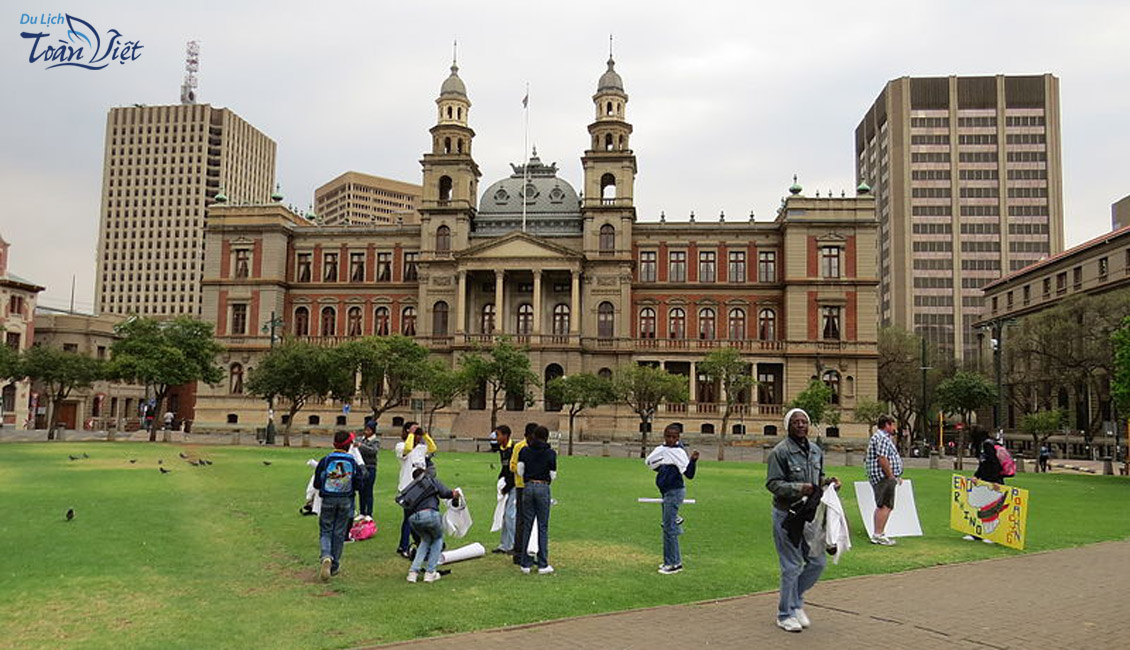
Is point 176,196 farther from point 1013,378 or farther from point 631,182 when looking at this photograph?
point 1013,378

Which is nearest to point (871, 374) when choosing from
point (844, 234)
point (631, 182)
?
point (844, 234)

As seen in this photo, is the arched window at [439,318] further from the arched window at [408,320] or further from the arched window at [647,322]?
the arched window at [647,322]

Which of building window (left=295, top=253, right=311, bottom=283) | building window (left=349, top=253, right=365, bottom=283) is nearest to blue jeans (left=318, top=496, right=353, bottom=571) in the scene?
building window (left=349, top=253, right=365, bottom=283)

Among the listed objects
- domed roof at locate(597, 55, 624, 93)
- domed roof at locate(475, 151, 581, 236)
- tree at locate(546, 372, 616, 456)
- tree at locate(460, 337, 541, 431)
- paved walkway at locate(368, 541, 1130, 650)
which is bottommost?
paved walkway at locate(368, 541, 1130, 650)

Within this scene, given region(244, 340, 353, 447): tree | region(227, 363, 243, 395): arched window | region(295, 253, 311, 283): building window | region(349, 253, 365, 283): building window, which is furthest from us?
region(295, 253, 311, 283): building window

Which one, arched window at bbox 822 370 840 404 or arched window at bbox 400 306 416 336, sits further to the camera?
arched window at bbox 400 306 416 336

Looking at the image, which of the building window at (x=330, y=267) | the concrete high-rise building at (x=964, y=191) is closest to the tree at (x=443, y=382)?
the building window at (x=330, y=267)

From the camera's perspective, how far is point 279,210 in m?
66.1

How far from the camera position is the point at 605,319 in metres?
62.4

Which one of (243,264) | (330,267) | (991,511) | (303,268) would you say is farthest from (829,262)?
(991,511)

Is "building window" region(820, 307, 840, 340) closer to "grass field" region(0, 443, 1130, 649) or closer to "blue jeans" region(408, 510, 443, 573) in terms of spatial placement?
"grass field" region(0, 443, 1130, 649)

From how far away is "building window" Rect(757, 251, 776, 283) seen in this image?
206 feet

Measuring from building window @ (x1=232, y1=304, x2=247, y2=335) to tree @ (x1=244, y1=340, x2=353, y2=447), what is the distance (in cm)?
2048

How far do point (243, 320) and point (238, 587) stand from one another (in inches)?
2341
